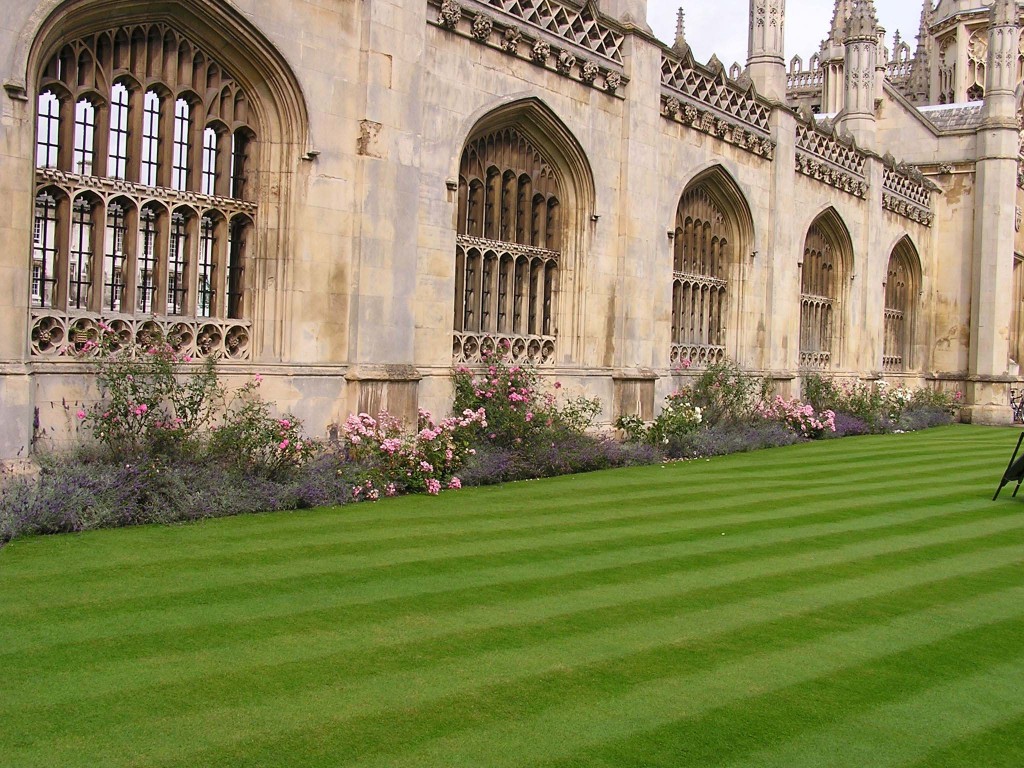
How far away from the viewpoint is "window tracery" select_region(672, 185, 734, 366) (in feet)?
58.8

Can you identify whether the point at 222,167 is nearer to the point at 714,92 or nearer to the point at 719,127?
the point at 719,127

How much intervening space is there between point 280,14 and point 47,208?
123 inches

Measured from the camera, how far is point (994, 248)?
27.5 m

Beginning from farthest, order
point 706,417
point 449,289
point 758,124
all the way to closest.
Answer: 1. point 758,124
2. point 706,417
3. point 449,289

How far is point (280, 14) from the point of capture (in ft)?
32.7

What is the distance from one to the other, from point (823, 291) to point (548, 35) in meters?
12.8

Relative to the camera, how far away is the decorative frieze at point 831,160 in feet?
69.1

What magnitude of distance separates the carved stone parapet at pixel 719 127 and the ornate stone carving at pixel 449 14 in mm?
5281

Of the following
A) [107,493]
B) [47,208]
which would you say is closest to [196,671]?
[107,493]

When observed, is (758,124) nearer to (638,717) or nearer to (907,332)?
(907,332)

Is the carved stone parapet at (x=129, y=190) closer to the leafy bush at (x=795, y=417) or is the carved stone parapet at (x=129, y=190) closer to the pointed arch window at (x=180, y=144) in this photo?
the pointed arch window at (x=180, y=144)

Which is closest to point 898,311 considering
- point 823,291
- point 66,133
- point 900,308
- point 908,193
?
point 900,308

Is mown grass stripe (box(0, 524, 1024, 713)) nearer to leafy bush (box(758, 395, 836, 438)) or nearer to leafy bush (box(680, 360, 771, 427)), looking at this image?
leafy bush (box(680, 360, 771, 427))

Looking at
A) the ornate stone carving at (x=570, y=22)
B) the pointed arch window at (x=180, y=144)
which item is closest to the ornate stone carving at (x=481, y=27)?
the ornate stone carving at (x=570, y=22)
